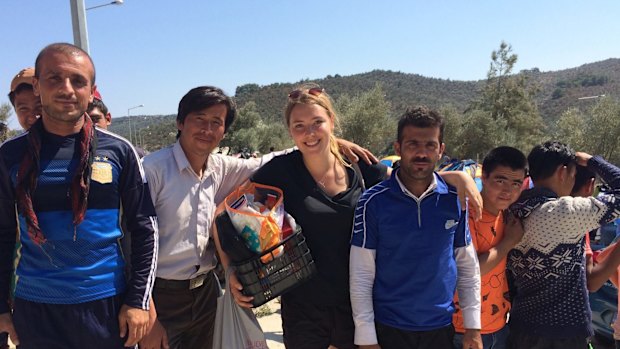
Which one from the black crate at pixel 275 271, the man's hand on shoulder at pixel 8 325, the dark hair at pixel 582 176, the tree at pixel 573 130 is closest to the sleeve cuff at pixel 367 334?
the black crate at pixel 275 271

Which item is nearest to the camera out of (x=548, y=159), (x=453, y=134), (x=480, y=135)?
(x=548, y=159)

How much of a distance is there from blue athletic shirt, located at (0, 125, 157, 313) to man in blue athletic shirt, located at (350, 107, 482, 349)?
3.90 feet

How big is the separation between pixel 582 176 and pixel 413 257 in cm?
166

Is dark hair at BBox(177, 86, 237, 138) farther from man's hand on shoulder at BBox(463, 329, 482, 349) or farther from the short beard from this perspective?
man's hand on shoulder at BBox(463, 329, 482, 349)

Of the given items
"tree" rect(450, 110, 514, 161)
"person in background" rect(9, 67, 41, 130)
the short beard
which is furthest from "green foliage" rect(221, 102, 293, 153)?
the short beard

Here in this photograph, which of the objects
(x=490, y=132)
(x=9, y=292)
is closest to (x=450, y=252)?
(x=9, y=292)

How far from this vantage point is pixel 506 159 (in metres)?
2.59

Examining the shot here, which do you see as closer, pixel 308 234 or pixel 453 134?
pixel 308 234

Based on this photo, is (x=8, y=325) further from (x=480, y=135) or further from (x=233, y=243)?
(x=480, y=135)

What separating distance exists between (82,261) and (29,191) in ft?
1.36

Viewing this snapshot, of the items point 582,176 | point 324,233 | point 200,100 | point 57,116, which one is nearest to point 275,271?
point 324,233

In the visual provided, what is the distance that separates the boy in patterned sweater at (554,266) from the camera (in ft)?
8.46

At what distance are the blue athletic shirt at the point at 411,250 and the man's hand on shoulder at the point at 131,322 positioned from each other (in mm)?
1186

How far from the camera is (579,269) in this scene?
8.70ft
